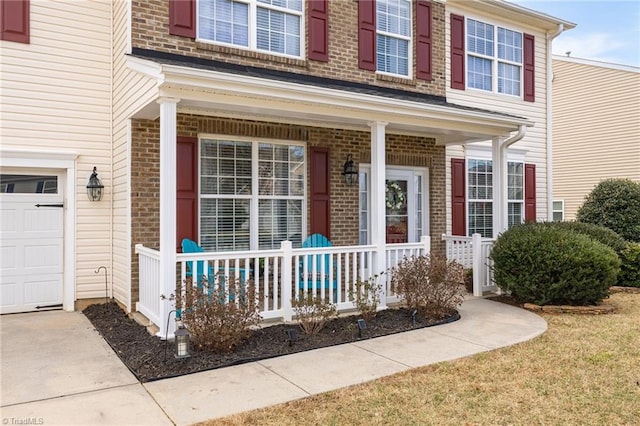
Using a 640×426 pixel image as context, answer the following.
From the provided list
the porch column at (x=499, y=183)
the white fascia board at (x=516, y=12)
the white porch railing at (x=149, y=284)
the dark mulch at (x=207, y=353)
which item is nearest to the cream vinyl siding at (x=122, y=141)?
the white porch railing at (x=149, y=284)

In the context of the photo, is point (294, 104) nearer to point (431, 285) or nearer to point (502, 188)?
point (431, 285)

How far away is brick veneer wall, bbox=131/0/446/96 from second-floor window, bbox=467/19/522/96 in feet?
3.35

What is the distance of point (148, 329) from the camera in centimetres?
582

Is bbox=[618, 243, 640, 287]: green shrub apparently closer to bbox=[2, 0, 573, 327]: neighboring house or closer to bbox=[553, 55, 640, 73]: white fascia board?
bbox=[2, 0, 573, 327]: neighboring house

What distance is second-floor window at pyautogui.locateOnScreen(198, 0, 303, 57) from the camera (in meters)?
7.12

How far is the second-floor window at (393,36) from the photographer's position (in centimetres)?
885

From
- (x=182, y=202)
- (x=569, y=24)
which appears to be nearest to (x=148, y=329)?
(x=182, y=202)

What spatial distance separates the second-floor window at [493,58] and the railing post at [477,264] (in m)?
3.75

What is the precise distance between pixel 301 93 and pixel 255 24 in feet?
7.75

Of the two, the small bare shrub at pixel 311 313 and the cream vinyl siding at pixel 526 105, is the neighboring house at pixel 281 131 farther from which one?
the small bare shrub at pixel 311 313

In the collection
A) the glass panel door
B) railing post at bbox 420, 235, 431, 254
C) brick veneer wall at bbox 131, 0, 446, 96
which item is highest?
brick veneer wall at bbox 131, 0, 446, 96

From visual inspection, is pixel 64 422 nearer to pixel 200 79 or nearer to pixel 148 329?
→ pixel 148 329

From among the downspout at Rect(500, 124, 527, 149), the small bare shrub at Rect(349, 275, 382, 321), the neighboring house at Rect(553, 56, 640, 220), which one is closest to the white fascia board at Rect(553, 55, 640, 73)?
the neighboring house at Rect(553, 56, 640, 220)

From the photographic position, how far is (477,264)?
829 centimetres
